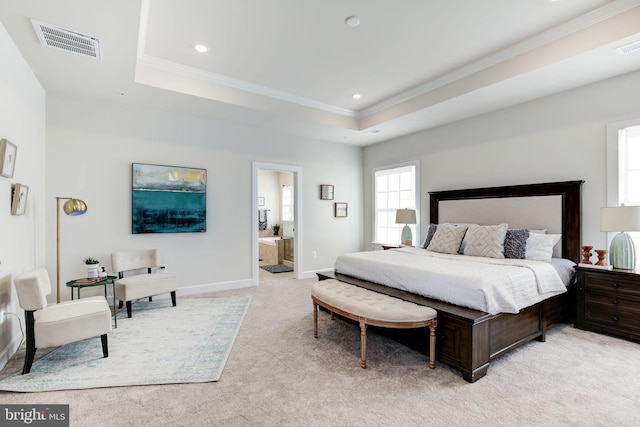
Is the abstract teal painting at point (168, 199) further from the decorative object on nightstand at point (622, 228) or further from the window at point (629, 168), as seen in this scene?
the window at point (629, 168)

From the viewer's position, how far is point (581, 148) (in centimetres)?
A: 364

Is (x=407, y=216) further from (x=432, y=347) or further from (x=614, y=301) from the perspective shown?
(x=432, y=347)

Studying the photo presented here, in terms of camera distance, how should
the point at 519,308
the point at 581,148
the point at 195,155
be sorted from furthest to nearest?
the point at 195,155 → the point at 581,148 → the point at 519,308

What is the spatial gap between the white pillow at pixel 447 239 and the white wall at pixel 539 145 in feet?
3.04

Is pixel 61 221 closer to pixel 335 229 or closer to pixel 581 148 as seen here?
pixel 335 229

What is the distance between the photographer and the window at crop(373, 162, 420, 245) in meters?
5.79

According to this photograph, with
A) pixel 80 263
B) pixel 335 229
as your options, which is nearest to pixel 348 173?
pixel 335 229

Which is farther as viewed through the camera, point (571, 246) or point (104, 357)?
point (571, 246)

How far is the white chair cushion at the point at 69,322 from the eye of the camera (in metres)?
2.42

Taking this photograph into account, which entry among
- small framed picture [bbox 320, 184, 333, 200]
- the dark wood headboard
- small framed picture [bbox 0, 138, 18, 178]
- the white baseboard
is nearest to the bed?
the dark wood headboard

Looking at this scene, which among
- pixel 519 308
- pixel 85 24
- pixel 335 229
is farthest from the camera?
pixel 335 229

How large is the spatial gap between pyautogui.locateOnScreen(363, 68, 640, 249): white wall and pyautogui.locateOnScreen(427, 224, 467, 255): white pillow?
3.04 ft

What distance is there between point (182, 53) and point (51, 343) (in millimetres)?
3133

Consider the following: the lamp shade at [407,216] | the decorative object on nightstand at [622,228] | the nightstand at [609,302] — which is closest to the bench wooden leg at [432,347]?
the nightstand at [609,302]
